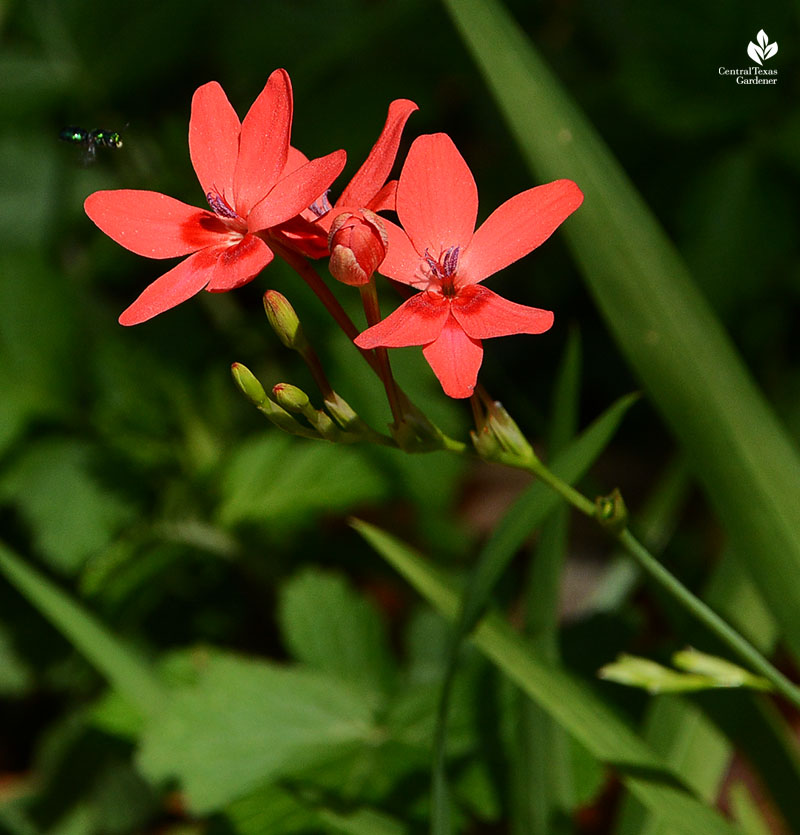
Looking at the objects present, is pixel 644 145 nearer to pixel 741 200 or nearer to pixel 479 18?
pixel 741 200

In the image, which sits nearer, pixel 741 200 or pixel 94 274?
pixel 741 200

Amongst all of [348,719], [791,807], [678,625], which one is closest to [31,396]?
[348,719]

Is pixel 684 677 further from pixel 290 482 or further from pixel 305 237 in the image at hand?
pixel 290 482

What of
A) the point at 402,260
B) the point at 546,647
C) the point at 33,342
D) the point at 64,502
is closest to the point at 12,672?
the point at 64,502

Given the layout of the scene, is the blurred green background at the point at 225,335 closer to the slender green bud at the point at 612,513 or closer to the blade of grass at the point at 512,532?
the blade of grass at the point at 512,532

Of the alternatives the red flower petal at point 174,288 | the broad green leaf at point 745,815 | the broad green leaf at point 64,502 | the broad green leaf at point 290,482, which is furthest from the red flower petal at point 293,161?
the broad green leaf at point 745,815

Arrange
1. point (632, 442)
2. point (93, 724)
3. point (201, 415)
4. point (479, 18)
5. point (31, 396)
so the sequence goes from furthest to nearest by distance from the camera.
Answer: point (632, 442) → point (201, 415) → point (31, 396) → point (93, 724) → point (479, 18)
